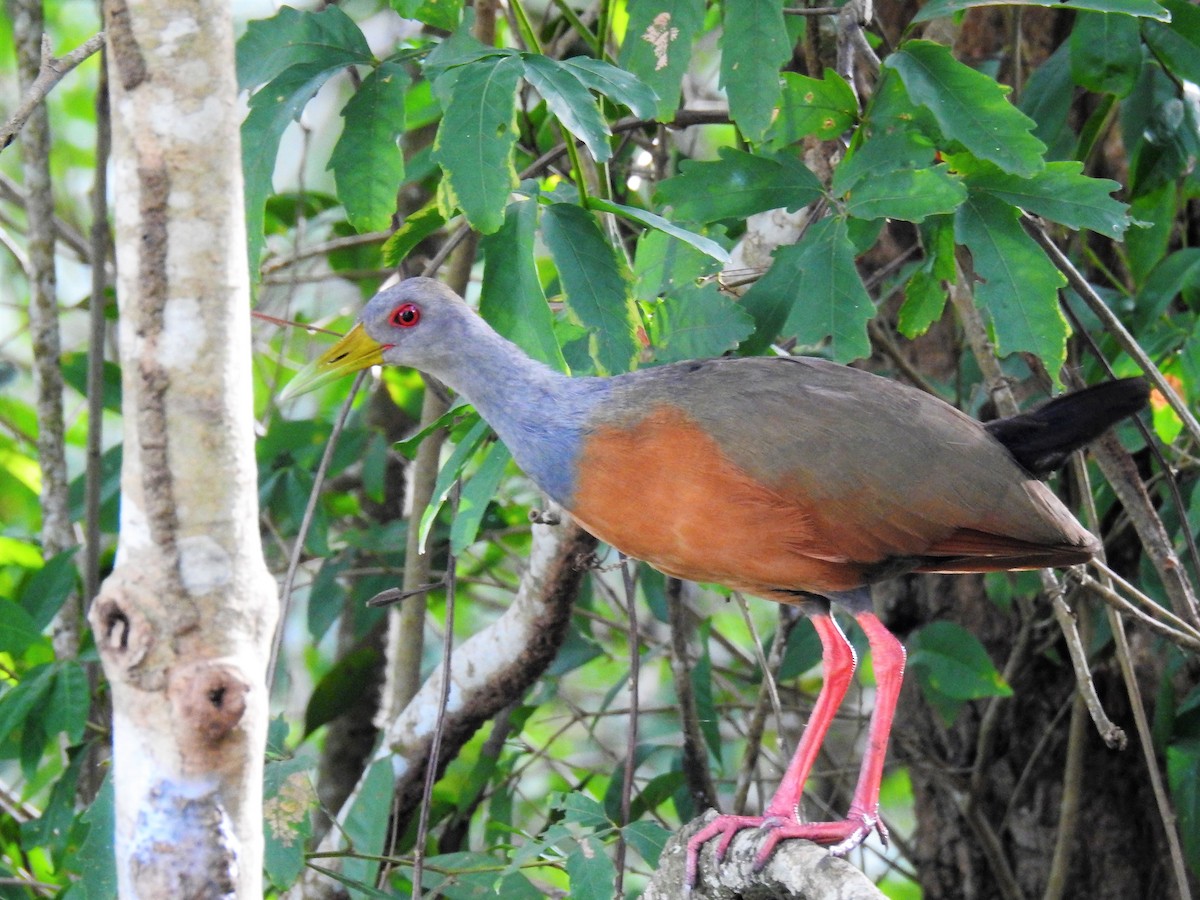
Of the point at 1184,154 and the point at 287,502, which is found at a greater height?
the point at 1184,154

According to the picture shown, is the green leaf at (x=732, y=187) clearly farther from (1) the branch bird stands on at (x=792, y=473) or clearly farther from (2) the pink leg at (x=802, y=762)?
(2) the pink leg at (x=802, y=762)

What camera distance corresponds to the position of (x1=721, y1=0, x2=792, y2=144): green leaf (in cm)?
324

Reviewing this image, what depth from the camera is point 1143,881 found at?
214 inches

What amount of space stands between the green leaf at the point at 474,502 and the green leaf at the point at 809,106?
1.14m

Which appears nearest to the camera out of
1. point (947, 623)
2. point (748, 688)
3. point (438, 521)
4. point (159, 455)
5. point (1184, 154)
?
point (159, 455)

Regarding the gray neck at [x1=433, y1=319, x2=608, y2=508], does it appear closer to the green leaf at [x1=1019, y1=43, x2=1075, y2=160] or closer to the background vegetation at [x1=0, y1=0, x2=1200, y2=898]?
the background vegetation at [x1=0, y1=0, x2=1200, y2=898]

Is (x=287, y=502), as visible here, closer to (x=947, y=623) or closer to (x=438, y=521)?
(x=438, y=521)

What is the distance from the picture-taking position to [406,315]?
12.6 feet

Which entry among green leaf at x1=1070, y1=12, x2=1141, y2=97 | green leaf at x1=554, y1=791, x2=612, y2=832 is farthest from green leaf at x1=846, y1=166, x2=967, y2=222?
green leaf at x1=554, y1=791, x2=612, y2=832

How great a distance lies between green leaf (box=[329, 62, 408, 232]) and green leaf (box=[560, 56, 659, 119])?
0.62 m

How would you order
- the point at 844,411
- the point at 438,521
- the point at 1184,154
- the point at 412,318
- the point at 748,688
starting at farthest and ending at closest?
the point at 748,688 < the point at 438,521 < the point at 1184,154 < the point at 412,318 < the point at 844,411

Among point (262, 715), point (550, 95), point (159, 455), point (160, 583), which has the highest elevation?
point (550, 95)

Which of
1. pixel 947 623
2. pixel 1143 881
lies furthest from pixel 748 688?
pixel 1143 881

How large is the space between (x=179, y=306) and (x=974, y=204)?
2.22m
